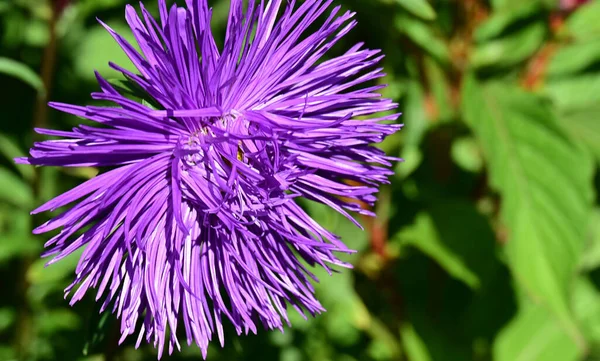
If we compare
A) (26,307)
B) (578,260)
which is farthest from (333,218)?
(26,307)

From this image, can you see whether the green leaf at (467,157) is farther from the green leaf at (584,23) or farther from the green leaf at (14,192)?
the green leaf at (14,192)

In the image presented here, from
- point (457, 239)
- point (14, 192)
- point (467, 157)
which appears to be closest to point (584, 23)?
point (467, 157)

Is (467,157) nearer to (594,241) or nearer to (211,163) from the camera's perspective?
(594,241)

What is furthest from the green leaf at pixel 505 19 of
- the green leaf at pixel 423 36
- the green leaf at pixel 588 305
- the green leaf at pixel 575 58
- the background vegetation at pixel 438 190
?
the green leaf at pixel 588 305

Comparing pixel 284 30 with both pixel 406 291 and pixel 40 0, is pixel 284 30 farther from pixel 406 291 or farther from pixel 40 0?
pixel 406 291

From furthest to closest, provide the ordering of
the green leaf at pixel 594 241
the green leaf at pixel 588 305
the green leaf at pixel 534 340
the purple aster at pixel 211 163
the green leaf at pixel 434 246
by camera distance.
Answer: the green leaf at pixel 588 305 → the green leaf at pixel 594 241 → the green leaf at pixel 534 340 → the green leaf at pixel 434 246 → the purple aster at pixel 211 163

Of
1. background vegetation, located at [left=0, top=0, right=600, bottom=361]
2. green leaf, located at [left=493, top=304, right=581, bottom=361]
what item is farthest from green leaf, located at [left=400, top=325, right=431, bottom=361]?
green leaf, located at [left=493, top=304, right=581, bottom=361]

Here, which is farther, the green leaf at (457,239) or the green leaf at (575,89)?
the green leaf at (575,89)
